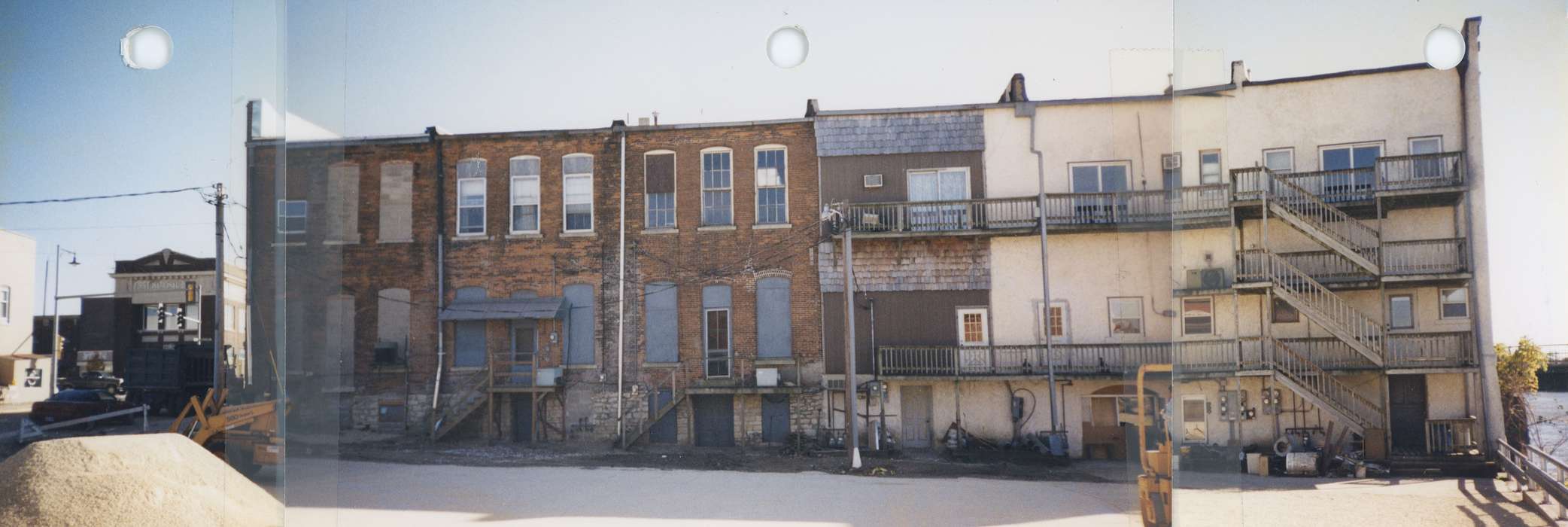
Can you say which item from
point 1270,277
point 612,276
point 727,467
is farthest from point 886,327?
point 1270,277

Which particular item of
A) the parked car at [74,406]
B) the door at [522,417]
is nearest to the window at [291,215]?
the parked car at [74,406]

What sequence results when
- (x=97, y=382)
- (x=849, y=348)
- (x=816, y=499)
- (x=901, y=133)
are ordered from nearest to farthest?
(x=97, y=382), (x=816, y=499), (x=849, y=348), (x=901, y=133)

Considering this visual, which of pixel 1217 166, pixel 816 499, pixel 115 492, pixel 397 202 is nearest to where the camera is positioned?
pixel 1217 166

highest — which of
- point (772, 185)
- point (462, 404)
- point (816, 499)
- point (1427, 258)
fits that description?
point (772, 185)

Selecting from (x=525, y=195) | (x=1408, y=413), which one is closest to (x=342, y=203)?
(x=525, y=195)

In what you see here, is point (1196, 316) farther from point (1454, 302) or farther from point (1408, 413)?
point (1408, 413)

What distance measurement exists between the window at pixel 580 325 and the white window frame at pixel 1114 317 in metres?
5.16

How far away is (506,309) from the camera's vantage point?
8.55 m

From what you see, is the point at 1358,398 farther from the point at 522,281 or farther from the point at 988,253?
the point at 522,281

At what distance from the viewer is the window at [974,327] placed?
8.44m

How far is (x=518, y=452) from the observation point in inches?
315

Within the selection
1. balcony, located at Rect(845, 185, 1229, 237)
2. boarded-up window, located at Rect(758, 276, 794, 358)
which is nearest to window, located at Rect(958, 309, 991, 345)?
balcony, located at Rect(845, 185, 1229, 237)

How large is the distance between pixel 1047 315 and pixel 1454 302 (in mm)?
3016

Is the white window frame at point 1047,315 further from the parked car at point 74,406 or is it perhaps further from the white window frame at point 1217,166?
the parked car at point 74,406
